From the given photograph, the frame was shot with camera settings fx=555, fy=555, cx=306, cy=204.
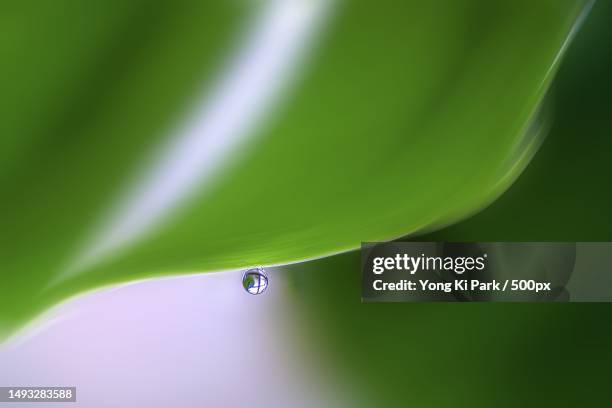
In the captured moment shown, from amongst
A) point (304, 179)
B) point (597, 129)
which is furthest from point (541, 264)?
point (304, 179)

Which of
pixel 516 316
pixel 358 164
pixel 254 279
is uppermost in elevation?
pixel 358 164

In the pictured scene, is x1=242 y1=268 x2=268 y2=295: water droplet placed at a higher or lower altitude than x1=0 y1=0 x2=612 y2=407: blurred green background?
lower

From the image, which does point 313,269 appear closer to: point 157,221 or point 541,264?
point 157,221

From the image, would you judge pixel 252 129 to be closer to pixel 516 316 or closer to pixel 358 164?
pixel 358 164

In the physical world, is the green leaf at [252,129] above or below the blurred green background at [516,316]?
above

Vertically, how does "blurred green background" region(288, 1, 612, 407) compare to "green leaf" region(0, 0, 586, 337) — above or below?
below

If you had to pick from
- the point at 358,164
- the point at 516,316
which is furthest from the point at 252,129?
the point at 516,316
